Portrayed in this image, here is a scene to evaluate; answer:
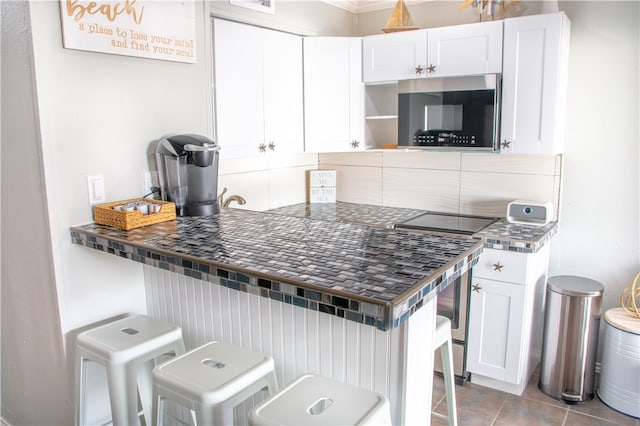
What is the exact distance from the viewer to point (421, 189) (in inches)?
137

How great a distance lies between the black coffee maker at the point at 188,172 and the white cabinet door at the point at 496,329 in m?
1.54

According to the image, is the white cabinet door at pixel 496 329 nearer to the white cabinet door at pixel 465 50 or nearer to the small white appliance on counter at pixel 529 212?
the small white appliance on counter at pixel 529 212

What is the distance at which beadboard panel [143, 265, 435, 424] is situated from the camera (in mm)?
1529

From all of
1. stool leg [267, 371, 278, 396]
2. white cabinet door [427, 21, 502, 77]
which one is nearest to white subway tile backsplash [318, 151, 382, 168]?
white cabinet door [427, 21, 502, 77]

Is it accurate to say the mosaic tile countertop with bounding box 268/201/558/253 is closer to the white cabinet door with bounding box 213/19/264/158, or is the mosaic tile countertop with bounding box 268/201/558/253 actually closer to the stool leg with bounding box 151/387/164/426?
the white cabinet door with bounding box 213/19/264/158

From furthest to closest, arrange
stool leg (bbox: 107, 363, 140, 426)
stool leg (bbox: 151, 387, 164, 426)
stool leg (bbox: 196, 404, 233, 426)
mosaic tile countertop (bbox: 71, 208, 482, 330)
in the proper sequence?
stool leg (bbox: 107, 363, 140, 426), stool leg (bbox: 151, 387, 164, 426), stool leg (bbox: 196, 404, 233, 426), mosaic tile countertop (bbox: 71, 208, 482, 330)

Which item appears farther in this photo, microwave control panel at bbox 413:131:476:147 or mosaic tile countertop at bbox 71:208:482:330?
microwave control panel at bbox 413:131:476:147

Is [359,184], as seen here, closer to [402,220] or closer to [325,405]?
[402,220]

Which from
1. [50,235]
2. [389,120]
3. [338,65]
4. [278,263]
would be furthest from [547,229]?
[50,235]

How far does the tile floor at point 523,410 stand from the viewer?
255cm

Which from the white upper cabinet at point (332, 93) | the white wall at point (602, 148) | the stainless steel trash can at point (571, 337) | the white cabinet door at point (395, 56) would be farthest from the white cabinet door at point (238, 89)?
the stainless steel trash can at point (571, 337)

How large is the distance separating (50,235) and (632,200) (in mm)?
2952

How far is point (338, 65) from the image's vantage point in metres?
3.26

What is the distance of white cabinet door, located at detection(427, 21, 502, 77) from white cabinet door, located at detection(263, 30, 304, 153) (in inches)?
32.5
